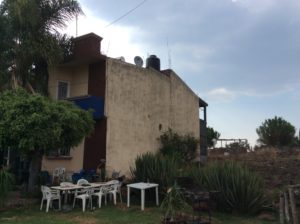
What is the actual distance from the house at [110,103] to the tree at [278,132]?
26382 mm

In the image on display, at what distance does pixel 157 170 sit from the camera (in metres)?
14.5

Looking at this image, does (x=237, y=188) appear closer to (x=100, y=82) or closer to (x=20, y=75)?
(x=100, y=82)

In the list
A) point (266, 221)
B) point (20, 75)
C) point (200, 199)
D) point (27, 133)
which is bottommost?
point (266, 221)

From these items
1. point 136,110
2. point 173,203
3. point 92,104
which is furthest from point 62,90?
point 173,203

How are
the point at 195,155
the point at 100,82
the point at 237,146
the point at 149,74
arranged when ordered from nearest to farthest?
1. the point at 100,82
2. the point at 149,74
3. the point at 195,155
4. the point at 237,146

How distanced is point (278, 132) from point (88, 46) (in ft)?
111

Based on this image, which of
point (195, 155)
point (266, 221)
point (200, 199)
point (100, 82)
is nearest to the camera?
point (200, 199)

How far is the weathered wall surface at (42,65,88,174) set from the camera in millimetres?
18328

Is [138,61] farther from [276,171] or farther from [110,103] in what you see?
[276,171]

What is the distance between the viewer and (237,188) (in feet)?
39.4

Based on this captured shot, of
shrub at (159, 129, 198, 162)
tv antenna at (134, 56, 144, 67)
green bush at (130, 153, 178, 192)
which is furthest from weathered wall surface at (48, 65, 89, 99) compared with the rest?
green bush at (130, 153, 178, 192)

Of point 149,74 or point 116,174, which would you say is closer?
point 116,174

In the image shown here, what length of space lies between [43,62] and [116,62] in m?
3.72

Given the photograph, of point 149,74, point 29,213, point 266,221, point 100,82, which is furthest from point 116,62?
point 266,221
